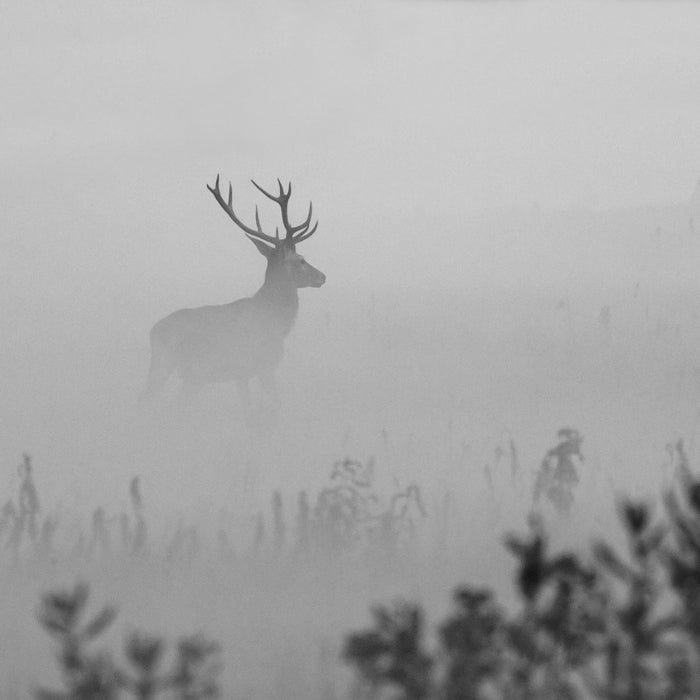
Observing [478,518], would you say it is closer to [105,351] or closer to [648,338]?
[648,338]

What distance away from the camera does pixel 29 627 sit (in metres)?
4.12

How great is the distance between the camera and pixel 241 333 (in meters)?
9.90

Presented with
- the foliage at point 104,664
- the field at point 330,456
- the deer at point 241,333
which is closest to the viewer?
the foliage at point 104,664

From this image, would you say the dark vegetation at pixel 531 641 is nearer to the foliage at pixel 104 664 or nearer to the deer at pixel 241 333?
the foliage at pixel 104 664

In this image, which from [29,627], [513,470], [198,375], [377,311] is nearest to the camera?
[29,627]

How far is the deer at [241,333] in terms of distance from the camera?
9.77 m

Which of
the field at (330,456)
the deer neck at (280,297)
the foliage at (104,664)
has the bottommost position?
the foliage at (104,664)

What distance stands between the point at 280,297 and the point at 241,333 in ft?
1.37

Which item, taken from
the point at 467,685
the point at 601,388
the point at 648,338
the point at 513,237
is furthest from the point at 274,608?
the point at 513,237

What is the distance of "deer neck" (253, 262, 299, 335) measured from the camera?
1004cm

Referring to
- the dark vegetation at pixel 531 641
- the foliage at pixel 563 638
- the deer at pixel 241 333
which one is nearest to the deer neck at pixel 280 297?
the deer at pixel 241 333

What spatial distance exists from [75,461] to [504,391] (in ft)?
10.1

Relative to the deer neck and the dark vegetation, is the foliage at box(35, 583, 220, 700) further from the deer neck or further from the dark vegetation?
the deer neck

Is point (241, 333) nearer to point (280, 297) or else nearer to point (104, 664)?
point (280, 297)
